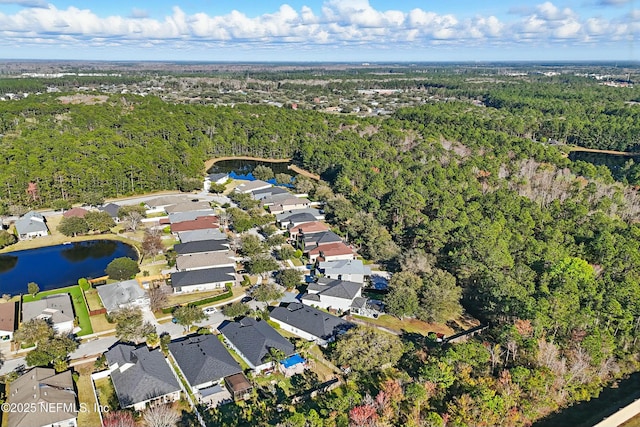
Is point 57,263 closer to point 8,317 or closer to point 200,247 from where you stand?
point 8,317

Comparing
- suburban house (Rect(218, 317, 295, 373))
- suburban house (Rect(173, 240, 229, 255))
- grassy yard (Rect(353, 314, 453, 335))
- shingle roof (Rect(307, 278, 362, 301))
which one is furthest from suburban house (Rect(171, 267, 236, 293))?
grassy yard (Rect(353, 314, 453, 335))

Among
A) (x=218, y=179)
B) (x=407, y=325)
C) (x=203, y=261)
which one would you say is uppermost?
(x=218, y=179)

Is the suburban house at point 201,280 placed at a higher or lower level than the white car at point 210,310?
higher

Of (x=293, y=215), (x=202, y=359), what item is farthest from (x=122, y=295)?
(x=293, y=215)

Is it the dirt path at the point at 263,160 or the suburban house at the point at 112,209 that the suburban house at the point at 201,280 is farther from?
the dirt path at the point at 263,160

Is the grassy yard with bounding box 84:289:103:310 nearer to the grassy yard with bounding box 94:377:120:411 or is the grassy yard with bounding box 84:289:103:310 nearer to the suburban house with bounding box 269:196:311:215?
the grassy yard with bounding box 94:377:120:411

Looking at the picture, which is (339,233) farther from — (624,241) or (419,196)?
(624,241)

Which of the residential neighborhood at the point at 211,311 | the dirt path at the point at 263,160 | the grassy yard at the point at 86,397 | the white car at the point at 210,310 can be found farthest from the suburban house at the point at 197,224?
the dirt path at the point at 263,160
